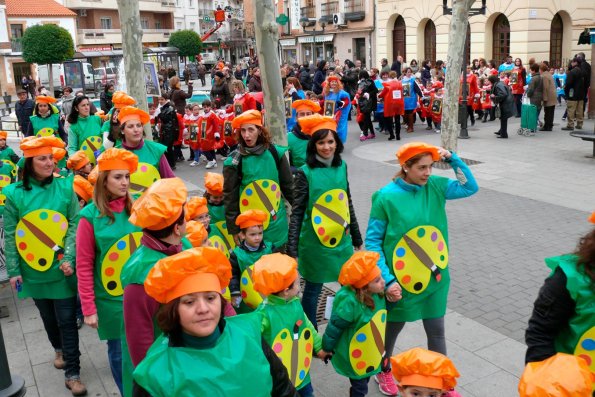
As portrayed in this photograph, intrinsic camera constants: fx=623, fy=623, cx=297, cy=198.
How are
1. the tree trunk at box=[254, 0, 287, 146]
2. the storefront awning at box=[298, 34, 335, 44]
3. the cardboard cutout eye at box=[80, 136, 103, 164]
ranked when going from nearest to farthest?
the tree trunk at box=[254, 0, 287, 146] < the cardboard cutout eye at box=[80, 136, 103, 164] < the storefront awning at box=[298, 34, 335, 44]

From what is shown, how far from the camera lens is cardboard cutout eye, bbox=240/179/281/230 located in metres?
5.56

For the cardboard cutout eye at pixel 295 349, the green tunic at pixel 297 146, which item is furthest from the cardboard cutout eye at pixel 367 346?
the green tunic at pixel 297 146

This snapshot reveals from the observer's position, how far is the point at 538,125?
56.9 feet

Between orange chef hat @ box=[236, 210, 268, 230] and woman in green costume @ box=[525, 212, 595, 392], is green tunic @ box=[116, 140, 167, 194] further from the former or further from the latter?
woman in green costume @ box=[525, 212, 595, 392]

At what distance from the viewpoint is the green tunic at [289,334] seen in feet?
11.9

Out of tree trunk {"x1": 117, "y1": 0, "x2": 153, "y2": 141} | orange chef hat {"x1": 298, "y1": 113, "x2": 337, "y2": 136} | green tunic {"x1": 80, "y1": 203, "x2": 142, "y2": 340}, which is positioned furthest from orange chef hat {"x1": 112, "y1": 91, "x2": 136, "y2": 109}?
green tunic {"x1": 80, "y1": 203, "x2": 142, "y2": 340}

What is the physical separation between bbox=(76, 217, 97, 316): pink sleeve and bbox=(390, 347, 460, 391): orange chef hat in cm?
202

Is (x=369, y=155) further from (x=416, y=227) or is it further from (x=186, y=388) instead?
(x=186, y=388)

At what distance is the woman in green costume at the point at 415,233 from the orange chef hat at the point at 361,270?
0.16m

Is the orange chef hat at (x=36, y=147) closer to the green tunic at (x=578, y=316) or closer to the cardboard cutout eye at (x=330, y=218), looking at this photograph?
the cardboard cutout eye at (x=330, y=218)

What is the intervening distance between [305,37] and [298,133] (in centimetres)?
4137

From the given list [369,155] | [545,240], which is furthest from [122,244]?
[369,155]

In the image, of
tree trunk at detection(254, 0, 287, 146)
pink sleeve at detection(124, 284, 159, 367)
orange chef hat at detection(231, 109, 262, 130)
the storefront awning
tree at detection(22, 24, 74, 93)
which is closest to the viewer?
pink sleeve at detection(124, 284, 159, 367)

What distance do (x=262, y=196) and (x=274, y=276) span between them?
205 centimetres
